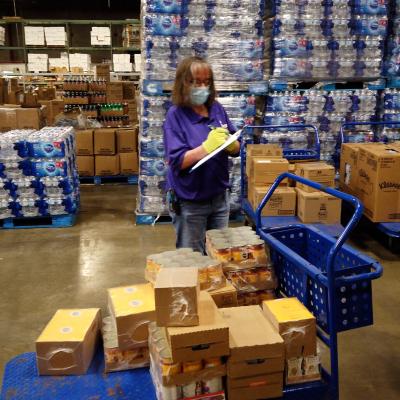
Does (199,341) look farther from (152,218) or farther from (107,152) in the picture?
→ (107,152)

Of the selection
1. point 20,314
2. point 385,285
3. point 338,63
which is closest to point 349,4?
point 338,63

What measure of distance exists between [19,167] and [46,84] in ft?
25.1

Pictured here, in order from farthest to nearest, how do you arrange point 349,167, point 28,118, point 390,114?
point 28,118 < point 390,114 < point 349,167

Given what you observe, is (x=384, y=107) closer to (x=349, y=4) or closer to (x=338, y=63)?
(x=338, y=63)

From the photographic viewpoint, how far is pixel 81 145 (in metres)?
7.93

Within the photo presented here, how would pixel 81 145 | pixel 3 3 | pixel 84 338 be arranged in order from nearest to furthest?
pixel 84 338 < pixel 81 145 < pixel 3 3

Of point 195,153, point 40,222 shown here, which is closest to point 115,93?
point 40,222

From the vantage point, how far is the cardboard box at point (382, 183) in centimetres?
479

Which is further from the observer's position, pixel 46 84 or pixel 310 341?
pixel 46 84

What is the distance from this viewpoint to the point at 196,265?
2.26 meters

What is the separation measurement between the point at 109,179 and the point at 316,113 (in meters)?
3.89

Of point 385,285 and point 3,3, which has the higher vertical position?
point 3,3

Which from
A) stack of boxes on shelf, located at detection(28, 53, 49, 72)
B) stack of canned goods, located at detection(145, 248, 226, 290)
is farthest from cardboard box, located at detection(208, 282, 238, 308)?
stack of boxes on shelf, located at detection(28, 53, 49, 72)

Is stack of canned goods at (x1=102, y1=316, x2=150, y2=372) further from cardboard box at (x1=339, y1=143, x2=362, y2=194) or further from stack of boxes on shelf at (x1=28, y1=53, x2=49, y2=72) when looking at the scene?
stack of boxes on shelf at (x1=28, y1=53, x2=49, y2=72)
